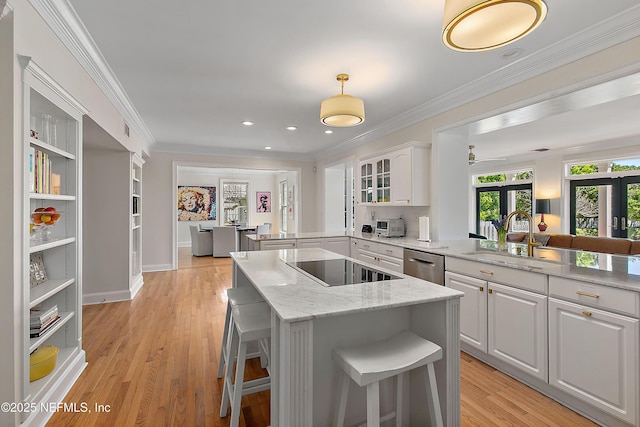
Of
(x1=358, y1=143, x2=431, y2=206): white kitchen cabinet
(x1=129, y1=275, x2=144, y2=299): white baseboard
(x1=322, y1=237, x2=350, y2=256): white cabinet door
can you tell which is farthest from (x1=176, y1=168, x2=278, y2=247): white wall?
(x1=358, y1=143, x2=431, y2=206): white kitchen cabinet

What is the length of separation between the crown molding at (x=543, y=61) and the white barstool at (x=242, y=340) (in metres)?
2.83

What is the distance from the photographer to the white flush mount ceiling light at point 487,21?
1283mm

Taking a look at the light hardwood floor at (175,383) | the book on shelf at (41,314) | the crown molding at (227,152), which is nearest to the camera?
the light hardwood floor at (175,383)

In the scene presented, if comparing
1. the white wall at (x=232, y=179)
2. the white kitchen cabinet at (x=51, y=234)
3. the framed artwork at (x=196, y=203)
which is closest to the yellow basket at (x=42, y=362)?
the white kitchen cabinet at (x=51, y=234)

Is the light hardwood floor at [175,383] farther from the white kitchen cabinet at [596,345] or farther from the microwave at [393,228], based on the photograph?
the microwave at [393,228]

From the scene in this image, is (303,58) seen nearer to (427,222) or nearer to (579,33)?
(579,33)

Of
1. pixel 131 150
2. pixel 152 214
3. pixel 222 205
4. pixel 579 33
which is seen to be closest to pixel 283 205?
pixel 222 205

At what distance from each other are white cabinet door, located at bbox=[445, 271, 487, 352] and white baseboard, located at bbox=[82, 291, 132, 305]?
4.13 metres

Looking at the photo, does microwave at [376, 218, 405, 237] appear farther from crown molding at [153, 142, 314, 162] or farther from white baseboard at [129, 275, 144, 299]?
white baseboard at [129, 275, 144, 299]

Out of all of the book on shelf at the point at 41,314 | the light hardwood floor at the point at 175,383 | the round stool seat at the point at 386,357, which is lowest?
the light hardwood floor at the point at 175,383

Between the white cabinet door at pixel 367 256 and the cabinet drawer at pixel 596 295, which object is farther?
the white cabinet door at pixel 367 256

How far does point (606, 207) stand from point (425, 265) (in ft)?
19.5

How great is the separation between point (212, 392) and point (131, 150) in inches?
137

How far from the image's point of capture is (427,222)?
370cm
